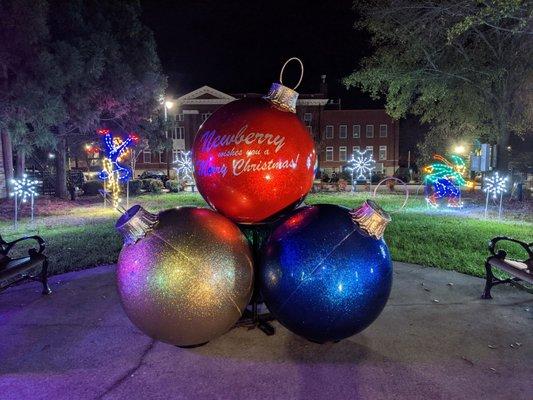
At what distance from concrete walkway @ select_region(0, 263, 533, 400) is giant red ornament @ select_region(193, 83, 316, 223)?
1.32 metres

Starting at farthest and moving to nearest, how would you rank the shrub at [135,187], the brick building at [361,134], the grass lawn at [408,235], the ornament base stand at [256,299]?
1. the brick building at [361,134]
2. the shrub at [135,187]
3. the grass lawn at [408,235]
4. the ornament base stand at [256,299]

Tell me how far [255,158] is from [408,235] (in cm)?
720

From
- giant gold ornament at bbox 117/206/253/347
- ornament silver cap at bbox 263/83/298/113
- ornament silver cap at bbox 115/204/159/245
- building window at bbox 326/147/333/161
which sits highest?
building window at bbox 326/147/333/161

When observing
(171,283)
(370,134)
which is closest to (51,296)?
(171,283)

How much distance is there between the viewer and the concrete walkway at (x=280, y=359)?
3.34 m

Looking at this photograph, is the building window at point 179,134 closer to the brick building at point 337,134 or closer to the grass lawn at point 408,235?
the brick building at point 337,134

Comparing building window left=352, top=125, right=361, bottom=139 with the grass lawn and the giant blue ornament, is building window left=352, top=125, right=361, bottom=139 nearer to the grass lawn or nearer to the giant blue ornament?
the grass lawn

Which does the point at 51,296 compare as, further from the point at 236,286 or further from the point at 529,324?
the point at 529,324

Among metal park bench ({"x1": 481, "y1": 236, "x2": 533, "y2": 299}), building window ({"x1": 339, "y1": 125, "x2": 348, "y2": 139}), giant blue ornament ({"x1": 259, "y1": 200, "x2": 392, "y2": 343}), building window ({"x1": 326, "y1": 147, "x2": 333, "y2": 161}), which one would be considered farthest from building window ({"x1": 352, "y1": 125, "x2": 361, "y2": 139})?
giant blue ornament ({"x1": 259, "y1": 200, "x2": 392, "y2": 343})

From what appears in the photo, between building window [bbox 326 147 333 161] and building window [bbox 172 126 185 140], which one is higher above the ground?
building window [bbox 172 126 185 140]

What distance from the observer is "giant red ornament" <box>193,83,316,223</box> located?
12.3 ft

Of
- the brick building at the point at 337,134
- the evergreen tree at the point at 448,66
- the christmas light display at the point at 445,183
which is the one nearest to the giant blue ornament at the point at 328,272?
the christmas light display at the point at 445,183

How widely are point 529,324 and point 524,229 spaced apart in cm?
748

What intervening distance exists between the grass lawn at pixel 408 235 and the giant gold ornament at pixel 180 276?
426 centimetres
